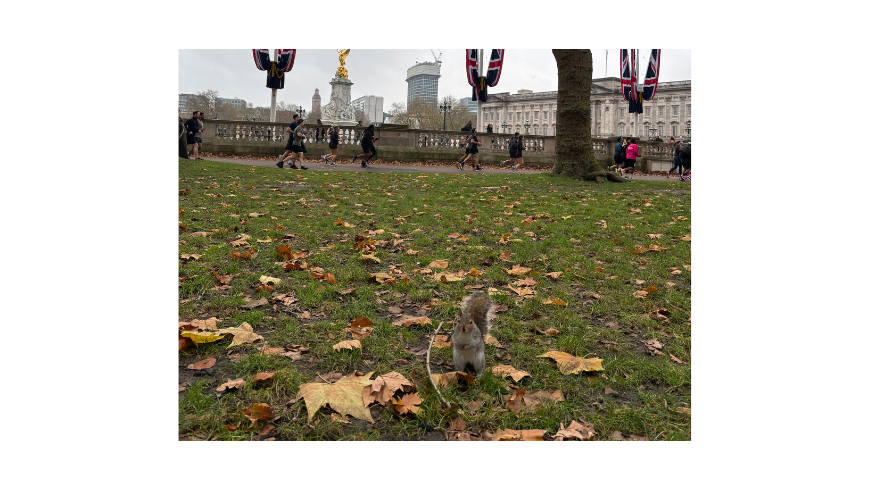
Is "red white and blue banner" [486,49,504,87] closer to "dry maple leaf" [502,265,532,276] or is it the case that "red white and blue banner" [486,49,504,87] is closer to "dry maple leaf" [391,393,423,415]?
"dry maple leaf" [502,265,532,276]

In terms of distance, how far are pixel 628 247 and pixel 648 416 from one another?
3838 millimetres

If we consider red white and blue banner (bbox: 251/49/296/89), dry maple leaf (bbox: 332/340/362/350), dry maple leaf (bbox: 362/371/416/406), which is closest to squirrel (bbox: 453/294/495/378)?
dry maple leaf (bbox: 362/371/416/406)

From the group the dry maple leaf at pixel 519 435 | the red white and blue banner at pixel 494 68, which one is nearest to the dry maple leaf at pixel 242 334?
the dry maple leaf at pixel 519 435

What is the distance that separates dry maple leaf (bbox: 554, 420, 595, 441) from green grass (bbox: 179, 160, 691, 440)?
0.20 ft

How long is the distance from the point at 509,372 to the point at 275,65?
2900 cm

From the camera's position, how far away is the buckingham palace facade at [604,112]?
3155 inches

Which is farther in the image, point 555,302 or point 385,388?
point 555,302

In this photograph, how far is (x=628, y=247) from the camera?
599 centimetres

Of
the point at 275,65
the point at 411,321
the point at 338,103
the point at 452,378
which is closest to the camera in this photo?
the point at 452,378

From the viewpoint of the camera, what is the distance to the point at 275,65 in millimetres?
28203

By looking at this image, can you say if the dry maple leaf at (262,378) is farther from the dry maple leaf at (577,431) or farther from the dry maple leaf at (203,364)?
the dry maple leaf at (577,431)

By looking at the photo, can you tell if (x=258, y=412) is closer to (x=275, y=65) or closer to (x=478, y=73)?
(x=275, y=65)

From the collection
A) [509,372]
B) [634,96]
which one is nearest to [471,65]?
[634,96]

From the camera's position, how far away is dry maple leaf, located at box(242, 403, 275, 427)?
7.46 feet
